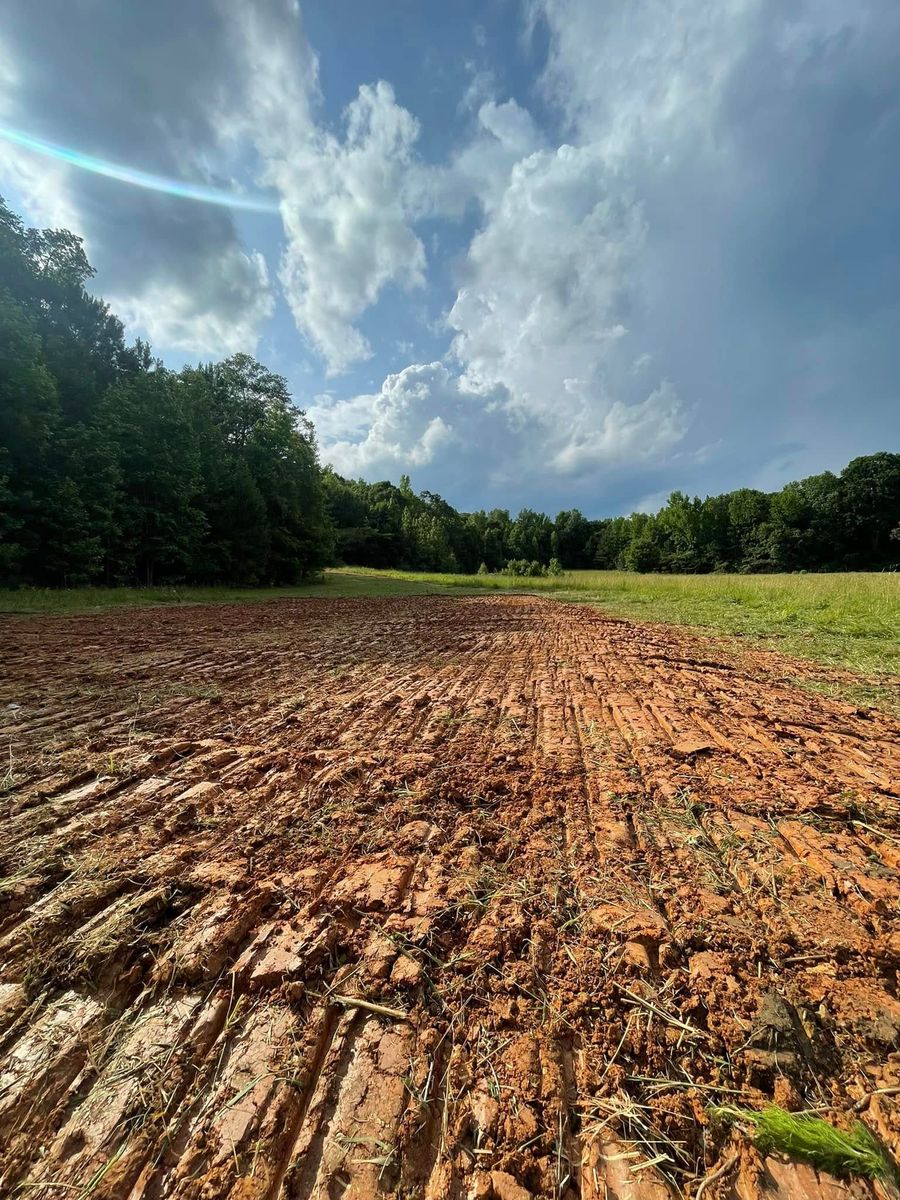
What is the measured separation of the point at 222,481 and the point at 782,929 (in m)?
25.9

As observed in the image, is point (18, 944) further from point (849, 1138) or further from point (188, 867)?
point (849, 1138)

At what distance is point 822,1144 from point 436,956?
3.86 ft

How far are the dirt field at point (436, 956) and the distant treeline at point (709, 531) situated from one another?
4894 cm

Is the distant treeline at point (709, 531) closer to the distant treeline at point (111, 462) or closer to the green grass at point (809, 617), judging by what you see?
the distant treeline at point (111, 462)

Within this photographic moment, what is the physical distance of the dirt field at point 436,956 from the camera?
1226mm

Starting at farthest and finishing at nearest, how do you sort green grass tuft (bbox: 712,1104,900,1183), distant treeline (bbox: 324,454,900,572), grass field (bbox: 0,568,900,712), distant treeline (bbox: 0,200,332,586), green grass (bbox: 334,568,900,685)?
distant treeline (bbox: 324,454,900,572), distant treeline (bbox: 0,200,332,586), green grass (bbox: 334,568,900,685), grass field (bbox: 0,568,900,712), green grass tuft (bbox: 712,1104,900,1183)

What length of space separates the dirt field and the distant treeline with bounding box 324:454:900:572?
161ft

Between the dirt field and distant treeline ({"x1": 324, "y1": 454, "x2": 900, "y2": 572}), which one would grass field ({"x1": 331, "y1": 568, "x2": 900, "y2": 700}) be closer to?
the dirt field

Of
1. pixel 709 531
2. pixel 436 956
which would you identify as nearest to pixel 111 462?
pixel 436 956

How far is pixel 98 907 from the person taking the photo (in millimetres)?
1939

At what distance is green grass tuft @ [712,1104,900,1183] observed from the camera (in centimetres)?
118

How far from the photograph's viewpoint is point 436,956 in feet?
5.82

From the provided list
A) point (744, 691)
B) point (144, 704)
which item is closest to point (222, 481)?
point (144, 704)

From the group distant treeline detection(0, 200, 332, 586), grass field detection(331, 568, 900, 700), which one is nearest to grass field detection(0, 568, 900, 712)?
grass field detection(331, 568, 900, 700)
